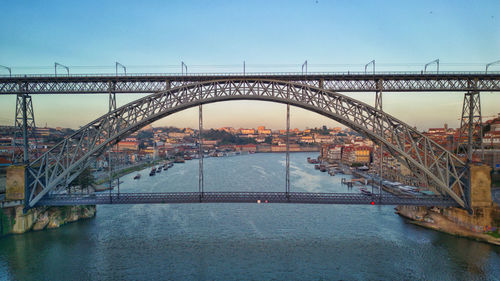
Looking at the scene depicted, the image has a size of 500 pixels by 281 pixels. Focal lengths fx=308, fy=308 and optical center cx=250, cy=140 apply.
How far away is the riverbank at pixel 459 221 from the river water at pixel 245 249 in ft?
1.58

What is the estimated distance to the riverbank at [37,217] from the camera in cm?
1513

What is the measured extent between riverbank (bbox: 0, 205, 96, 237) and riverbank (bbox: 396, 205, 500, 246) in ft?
63.8

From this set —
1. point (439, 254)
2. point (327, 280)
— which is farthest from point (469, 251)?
point (327, 280)

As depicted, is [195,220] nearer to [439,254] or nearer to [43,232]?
[43,232]

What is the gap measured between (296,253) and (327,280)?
240 centimetres

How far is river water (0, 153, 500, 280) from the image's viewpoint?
11.8 m

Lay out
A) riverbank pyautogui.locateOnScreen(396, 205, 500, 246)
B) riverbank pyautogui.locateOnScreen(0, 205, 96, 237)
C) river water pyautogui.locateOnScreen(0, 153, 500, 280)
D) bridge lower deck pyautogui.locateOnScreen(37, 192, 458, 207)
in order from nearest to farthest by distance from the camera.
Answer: river water pyautogui.locateOnScreen(0, 153, 500, 280), bridge lower deck pyautogui.locateOnScreen(37, 192, 458, 207), riverbank pyautogui.locateOnScreen(396, 205, 500, 246), riverbank pyautogui.locateOnScreen(0, 205, 96, 237)

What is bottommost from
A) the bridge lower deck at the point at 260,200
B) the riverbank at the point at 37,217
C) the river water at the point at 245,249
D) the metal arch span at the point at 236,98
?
the river water at the point at 245,249

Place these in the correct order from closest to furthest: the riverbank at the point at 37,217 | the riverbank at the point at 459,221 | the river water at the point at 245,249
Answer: the river water at the point at 245,249
the riverbank at the point at 459,221
the riverbank at the point at 37,217

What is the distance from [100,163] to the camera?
41.2 metres

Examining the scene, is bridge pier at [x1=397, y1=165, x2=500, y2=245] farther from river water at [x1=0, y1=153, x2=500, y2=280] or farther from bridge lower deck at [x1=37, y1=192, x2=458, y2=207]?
bridge lower deck at [x1=37, y1=192, x2=458, y2=207]

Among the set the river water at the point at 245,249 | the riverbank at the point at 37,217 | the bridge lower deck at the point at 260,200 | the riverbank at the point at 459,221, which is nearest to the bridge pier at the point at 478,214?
the riverbank at the point at 459,221

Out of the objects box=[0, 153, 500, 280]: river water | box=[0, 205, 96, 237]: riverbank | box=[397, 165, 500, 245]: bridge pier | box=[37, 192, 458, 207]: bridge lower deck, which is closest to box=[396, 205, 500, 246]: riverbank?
box=[397, 165, 500, 245]: bridge pier

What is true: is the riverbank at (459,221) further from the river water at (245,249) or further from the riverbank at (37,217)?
the riverbank at (37,217)
